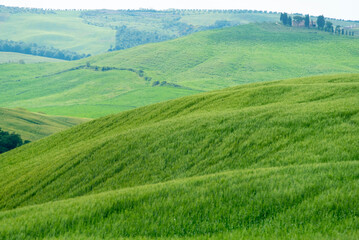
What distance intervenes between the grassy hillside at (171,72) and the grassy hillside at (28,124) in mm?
28002

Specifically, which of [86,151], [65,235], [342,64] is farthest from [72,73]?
[65,235]

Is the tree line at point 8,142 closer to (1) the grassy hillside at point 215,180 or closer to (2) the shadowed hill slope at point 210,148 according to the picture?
(1) the grassy hillside at point 215,180

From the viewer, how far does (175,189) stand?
1051 cm

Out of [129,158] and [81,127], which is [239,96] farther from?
[81,127]

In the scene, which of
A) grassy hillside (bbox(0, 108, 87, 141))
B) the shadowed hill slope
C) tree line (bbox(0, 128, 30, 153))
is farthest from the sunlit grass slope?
the shadowed hill slope

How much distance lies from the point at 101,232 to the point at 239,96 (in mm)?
18572

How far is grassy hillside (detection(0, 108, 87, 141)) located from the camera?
72.9m

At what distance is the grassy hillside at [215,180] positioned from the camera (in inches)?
332

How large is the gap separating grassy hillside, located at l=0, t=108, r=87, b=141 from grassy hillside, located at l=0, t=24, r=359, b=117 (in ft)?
91.9

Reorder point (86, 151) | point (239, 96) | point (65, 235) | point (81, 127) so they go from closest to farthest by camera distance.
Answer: point (65, 235) → point (86, 151) → point (239, 96) → point (81, 127)

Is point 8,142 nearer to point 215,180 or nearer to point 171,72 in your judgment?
point 215,180

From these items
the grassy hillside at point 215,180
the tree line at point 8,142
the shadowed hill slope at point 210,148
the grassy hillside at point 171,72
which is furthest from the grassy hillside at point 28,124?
the shadowed hill slope at point 210,148

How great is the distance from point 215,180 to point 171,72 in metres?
160

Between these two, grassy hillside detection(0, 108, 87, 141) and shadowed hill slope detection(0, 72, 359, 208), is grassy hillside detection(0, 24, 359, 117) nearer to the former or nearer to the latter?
grassy hillside detection(0, 108, 87, 141)
